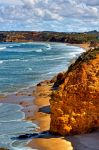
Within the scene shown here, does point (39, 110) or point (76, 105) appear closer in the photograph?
point (76, 105)

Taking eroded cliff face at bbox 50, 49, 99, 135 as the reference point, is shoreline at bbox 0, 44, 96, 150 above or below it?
below

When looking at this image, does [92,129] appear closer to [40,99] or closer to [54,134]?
[54,134]

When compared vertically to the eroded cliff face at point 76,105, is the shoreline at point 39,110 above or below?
below

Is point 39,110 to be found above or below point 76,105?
below

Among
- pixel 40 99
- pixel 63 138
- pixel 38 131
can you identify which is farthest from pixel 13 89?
pixel 63 138

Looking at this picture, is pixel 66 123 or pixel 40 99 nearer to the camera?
pixel 66 123
